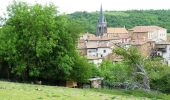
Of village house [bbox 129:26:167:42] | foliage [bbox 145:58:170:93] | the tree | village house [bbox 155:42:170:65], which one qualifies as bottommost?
foliage [bbox 145:58:170:93]

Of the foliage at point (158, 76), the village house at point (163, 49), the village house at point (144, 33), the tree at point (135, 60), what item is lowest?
the foliage at point (158, 76)

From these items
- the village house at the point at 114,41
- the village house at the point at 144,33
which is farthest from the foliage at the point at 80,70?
the village house at the point at 144,33

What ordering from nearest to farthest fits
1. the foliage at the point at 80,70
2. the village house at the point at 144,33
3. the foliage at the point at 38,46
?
the foliage at the point at 38,46
the foliage at the point at 80,70
the village house at the point at 144,33

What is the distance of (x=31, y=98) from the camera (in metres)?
20.3

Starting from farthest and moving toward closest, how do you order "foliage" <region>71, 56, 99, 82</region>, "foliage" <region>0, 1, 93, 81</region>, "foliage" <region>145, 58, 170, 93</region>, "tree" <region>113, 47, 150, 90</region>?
"foliage" <region>145, 58, 170, 93</region>
"foliage" <region>71, 56, 99, 82</region>
"foliage" <region>0, 1, 93, 81</region>
"tree" <region>113, 47, 150, 90</region>

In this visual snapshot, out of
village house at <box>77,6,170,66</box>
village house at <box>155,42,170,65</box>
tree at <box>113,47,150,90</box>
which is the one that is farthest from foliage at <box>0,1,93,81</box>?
village house at <box>155,42,170,65</box>

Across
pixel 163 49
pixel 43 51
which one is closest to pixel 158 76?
pixel 43 51

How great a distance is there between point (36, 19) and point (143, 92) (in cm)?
1468

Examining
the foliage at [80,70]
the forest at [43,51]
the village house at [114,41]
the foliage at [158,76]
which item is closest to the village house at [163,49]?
the village house at [114,41]

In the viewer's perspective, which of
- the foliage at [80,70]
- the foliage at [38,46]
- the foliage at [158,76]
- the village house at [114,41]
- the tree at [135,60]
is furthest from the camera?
the village house at [114,41]

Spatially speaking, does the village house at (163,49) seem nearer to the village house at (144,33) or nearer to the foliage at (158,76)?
the village house at (144,33)

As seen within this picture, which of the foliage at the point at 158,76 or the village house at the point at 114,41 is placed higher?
the village house at the point at 114,41

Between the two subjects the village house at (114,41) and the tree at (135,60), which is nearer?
the tree at (135,60)

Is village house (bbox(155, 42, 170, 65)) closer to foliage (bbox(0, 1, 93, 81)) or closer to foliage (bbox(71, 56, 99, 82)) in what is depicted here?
foliage (bbox(71, 56, 99, 82))
